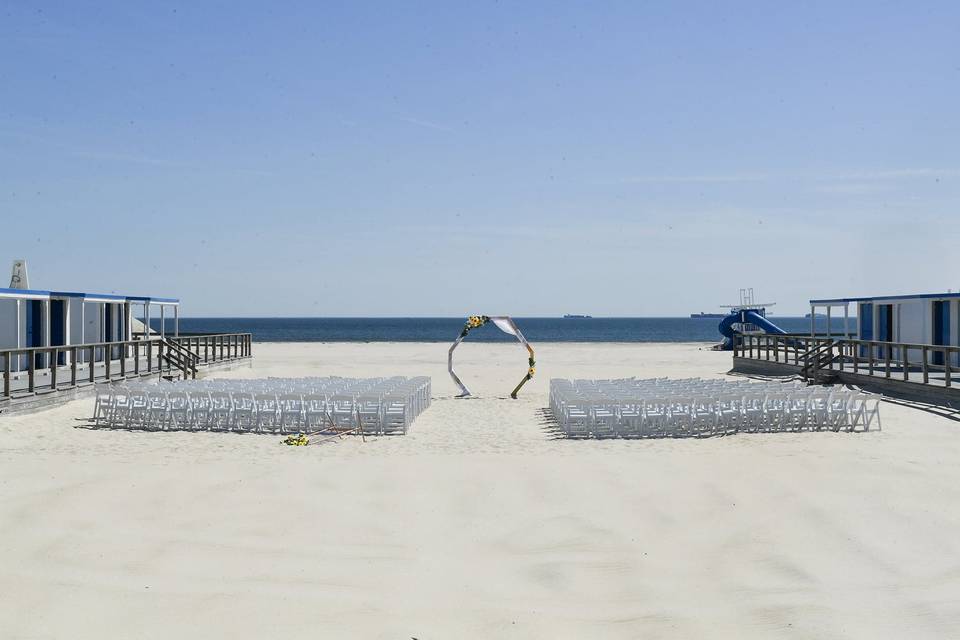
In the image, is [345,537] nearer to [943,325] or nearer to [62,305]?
[62,305]

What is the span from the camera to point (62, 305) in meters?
22.0

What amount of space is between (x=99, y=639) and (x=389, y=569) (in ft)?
7.61

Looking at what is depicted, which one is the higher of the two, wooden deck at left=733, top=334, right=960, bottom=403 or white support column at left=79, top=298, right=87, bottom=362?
white support column at left=79, top=298, right=87, bottom=362

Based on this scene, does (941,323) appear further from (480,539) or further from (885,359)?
(480,539)

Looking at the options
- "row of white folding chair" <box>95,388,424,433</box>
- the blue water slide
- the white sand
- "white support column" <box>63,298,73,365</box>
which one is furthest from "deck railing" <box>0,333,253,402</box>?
the blue water slide

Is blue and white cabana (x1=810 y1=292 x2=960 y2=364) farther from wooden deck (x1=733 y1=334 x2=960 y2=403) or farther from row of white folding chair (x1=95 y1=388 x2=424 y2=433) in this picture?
row of white folding chair (x1=95 y1=388 x2=424 y2=433)

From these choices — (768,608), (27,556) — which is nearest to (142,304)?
(27,556)

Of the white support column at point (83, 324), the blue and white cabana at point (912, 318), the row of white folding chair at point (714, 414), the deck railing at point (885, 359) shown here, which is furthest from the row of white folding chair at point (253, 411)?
the blue and white cabana at point (912, 318)

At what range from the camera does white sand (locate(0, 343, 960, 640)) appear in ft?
19.8

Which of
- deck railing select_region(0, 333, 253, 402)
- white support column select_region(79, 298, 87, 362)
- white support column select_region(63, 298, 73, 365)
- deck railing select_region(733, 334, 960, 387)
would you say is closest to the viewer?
deck railing select_region(0, 333, 253, 402)

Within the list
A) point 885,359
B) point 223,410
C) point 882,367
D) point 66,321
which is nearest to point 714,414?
point 885,359

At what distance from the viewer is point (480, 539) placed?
7910 mm

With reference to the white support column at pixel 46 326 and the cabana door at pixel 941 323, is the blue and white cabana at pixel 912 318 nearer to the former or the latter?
the cabana door at pixel 941 323

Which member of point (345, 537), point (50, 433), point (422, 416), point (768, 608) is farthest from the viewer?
point (422, 416)
